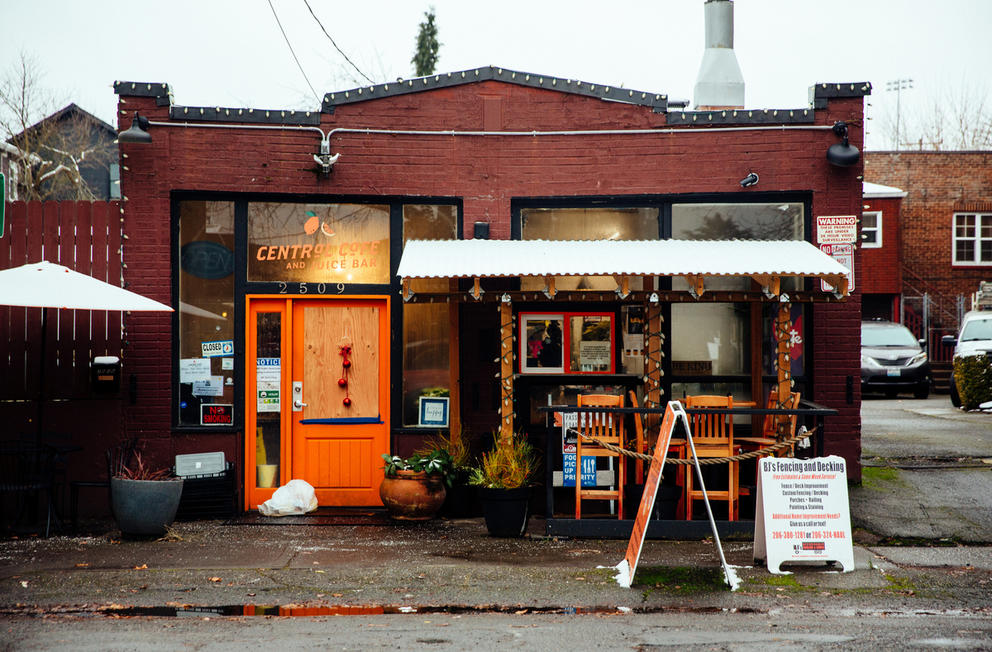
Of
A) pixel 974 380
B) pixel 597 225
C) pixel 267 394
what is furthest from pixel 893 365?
pixel 267 394

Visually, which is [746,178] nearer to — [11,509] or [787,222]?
[787,222]

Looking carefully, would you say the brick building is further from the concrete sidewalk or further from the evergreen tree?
the evergreen tree

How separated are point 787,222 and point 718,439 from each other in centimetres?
289

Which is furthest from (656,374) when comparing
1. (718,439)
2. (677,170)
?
(677,170)

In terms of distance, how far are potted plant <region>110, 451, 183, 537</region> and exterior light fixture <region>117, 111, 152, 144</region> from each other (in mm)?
3393

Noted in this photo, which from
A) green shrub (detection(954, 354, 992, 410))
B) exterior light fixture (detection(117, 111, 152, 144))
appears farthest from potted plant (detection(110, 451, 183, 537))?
Result: green shrub (detection(954, 354, 992, 410))

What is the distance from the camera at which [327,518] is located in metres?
9.59

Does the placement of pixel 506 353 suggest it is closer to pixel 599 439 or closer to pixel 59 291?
pixel 599 439

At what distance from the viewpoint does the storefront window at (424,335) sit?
→ 1018cm

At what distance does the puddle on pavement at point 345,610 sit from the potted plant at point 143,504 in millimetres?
2210

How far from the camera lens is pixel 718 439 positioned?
8.72 meters

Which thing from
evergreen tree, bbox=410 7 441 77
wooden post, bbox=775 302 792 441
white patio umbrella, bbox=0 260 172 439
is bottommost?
wooden post, bbox=775 302 792 441

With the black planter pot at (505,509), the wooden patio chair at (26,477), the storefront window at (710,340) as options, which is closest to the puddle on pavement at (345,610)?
the black planter pot at (505,509)

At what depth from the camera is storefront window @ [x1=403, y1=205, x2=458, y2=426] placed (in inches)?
401
